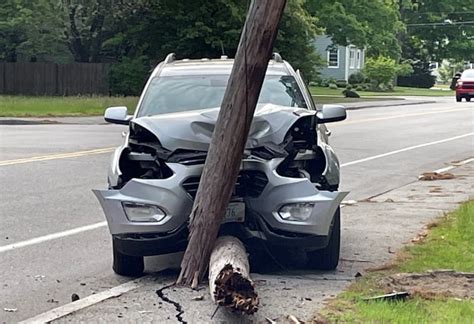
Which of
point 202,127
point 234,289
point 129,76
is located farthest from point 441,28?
point 234,289

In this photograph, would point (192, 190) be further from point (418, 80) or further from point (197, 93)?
point (418, 80)

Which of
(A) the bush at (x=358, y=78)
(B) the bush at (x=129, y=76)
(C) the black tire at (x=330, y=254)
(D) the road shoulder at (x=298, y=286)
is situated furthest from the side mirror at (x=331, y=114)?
(A) the bush at (x=358, y=78)

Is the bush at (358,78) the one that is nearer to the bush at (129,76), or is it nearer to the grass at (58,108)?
the bush at (129,76)

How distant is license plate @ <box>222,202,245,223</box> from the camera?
A: 723cm

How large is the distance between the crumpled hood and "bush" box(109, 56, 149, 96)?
1426 inches

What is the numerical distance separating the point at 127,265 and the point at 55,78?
39239 mm

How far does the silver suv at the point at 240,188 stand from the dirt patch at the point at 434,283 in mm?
694

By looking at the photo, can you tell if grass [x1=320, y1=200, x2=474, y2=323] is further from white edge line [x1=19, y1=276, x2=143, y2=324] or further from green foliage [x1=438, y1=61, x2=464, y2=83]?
green foliage [x1=438, y1=61, x2=464, y2=83]

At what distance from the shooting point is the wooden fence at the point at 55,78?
45.3 m

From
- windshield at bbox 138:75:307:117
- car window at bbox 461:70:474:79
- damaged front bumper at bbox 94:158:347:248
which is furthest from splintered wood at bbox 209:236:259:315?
car window at bbox 461:70:474:79

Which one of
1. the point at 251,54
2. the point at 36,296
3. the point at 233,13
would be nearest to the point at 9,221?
the point at 36,296

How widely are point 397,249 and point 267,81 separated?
2.13 m

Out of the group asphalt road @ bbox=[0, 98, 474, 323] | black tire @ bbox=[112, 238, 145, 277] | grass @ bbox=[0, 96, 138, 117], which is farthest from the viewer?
grass @ bbox=[0, 96, 138, 117]

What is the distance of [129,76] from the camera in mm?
43875
